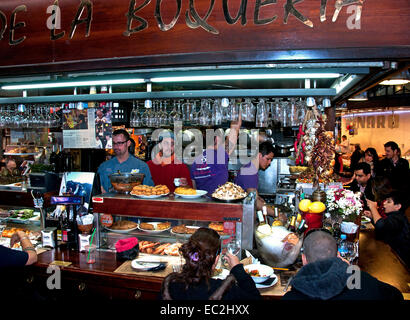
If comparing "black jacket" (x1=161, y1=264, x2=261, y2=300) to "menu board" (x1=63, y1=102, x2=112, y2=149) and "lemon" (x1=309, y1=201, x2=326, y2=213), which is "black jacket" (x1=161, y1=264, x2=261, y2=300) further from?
"menu board" (x1=63, y1=102, x2=112, y2=149)

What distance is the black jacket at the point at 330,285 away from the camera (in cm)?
161

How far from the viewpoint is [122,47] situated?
2924 millimetres

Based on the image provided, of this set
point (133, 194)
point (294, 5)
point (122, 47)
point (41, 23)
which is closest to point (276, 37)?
point (294, 5)

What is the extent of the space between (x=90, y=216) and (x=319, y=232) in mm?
2221

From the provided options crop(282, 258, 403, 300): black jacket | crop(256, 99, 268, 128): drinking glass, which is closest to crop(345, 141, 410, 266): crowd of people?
crop(256, 99, 268, 128): drinking glass

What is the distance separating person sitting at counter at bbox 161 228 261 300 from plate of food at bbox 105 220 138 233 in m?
1.43

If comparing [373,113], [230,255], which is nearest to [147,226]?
[230,255]

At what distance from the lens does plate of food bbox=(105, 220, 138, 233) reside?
323 cm

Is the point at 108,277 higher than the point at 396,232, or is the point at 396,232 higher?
the point at 396,232

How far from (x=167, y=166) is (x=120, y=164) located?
783 mm

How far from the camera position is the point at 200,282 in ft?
6.11

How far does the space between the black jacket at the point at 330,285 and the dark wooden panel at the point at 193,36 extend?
1.69m

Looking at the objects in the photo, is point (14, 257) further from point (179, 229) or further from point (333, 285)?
point (333, 285)

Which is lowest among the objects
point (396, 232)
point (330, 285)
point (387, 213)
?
point (396, 232)
